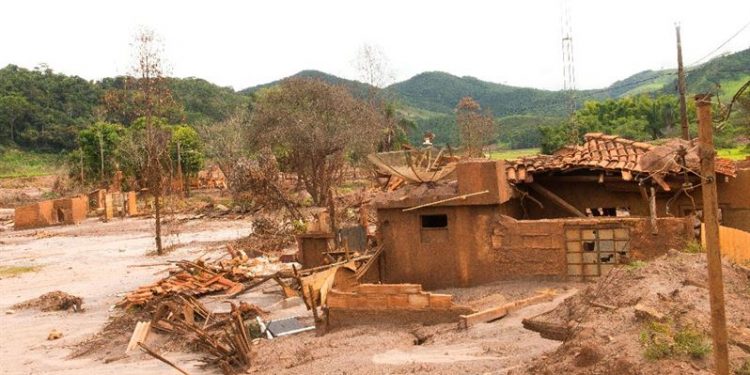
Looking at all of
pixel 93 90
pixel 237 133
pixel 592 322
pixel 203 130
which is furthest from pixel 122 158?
pixel 592 322

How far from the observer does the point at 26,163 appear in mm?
86875

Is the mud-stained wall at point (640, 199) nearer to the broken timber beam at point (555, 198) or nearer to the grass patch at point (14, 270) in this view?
the broken timber beam at point (555, 198)

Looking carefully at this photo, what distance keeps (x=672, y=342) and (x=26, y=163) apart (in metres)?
90.8

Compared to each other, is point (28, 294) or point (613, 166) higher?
point (613, 166)

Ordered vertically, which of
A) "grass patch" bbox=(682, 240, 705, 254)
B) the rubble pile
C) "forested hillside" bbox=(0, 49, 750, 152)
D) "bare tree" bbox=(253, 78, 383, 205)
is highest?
"forested hillside" bbox=(0, 49, 750, 152)

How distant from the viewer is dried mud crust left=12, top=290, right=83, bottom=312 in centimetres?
2214

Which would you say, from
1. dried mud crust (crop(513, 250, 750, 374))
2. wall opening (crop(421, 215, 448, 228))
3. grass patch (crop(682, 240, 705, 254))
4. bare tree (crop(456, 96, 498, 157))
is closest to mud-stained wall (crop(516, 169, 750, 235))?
wall opening (crop(421, 215, 448, 228))

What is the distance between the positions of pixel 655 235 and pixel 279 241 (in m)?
18.2

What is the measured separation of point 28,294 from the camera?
83.4 feet

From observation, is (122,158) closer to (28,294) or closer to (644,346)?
(28,294)

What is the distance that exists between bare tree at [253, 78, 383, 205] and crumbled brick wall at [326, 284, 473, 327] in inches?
1098

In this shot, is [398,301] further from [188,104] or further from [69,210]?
[188,104]

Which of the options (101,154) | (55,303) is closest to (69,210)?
(101,154)

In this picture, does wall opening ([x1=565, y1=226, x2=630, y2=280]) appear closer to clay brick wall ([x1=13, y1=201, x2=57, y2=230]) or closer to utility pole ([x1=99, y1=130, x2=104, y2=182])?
clay brick wall ([x1=13, y1=201, x2=57, y2=230])
